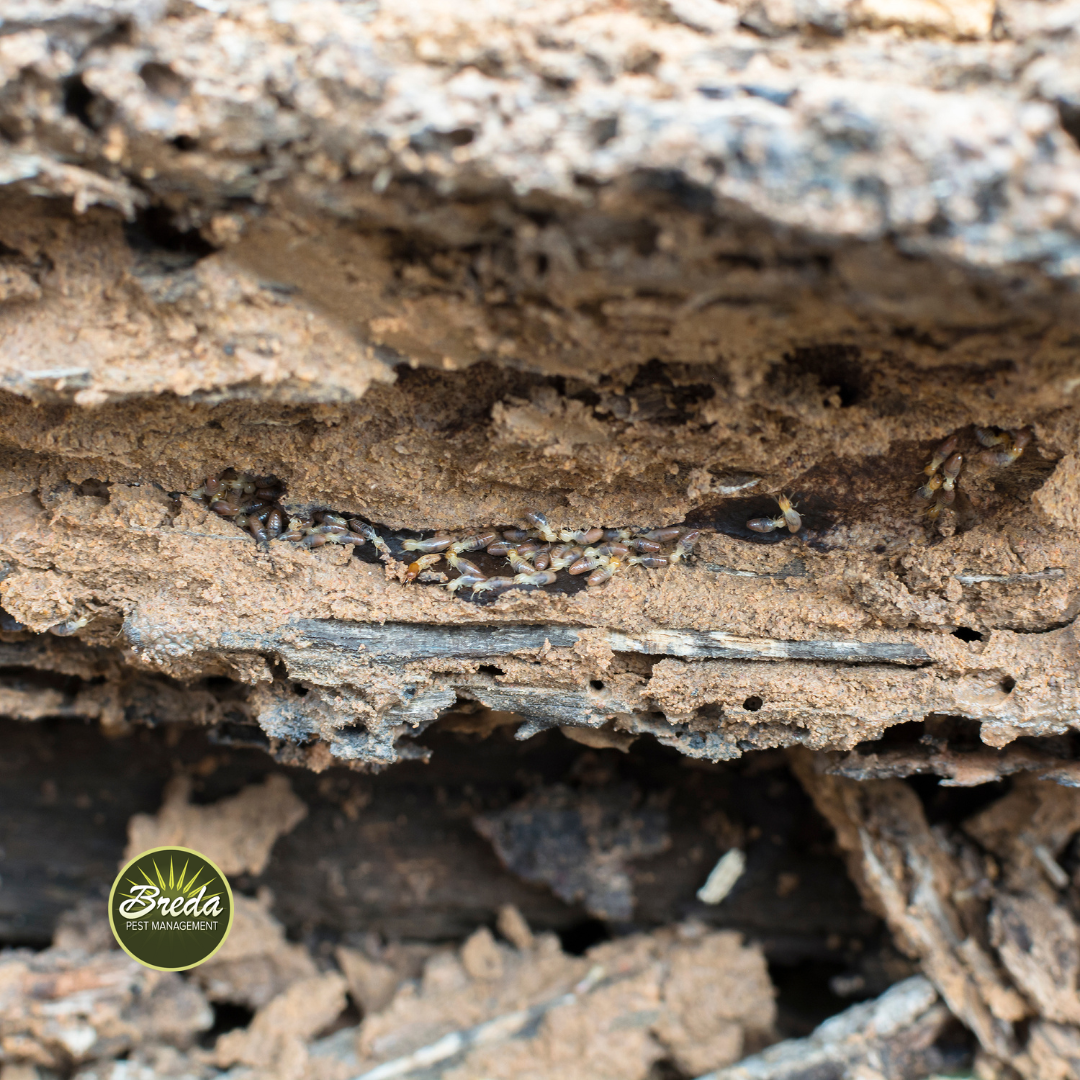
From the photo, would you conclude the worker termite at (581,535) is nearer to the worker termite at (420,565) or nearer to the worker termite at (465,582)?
the worker termite at (465,582)

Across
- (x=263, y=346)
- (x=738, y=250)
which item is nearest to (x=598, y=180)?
(x=738, y=250)

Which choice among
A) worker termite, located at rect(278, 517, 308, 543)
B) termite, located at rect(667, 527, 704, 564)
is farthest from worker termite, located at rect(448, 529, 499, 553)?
termite, located at rect(667, 527, 704, 564)

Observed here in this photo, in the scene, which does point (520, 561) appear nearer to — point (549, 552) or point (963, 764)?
point (549, 552)

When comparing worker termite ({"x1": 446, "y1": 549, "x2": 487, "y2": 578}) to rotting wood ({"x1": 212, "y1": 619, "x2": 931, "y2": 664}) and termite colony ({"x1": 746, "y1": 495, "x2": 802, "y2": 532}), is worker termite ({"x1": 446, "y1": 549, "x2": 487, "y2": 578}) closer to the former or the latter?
rotting wood ({"x1": 212, "y1": 619, "x2": 931, "y2": 664})

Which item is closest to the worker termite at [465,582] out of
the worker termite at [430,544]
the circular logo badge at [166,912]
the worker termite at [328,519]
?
the worker termite at [430,544]

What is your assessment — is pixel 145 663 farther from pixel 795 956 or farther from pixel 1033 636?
pixel 795 956

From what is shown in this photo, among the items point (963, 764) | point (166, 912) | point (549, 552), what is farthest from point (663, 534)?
point (166, 912)
